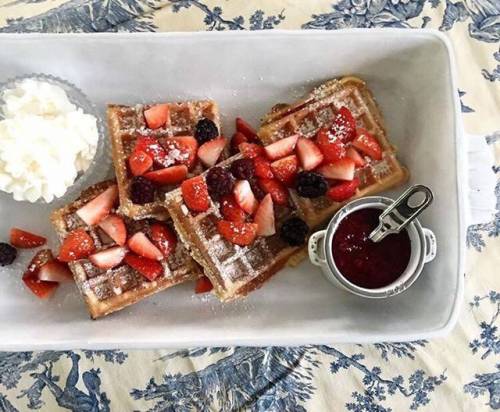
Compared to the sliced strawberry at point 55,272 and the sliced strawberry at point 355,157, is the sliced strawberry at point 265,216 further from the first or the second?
the sliced strawberry at point 55,272

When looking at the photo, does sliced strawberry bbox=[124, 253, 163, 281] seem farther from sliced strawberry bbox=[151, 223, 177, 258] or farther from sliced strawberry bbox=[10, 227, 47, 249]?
sliced strawberry bbox=[10, 227, 47, 249]

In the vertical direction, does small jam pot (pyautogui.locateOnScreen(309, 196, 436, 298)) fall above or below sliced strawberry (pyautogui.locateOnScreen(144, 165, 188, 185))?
below

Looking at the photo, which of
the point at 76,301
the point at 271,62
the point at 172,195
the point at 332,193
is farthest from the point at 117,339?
the point at 271,62

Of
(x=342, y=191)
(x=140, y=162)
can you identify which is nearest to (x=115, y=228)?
(x=140, y=162)

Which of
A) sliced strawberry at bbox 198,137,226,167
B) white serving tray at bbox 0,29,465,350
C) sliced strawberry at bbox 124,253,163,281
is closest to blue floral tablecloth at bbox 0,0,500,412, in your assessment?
white serving tray at bbox 0,29,465,350

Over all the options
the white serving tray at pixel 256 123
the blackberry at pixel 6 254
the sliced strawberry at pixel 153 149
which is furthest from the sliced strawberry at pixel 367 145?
the blackberry at pixel 6 254
